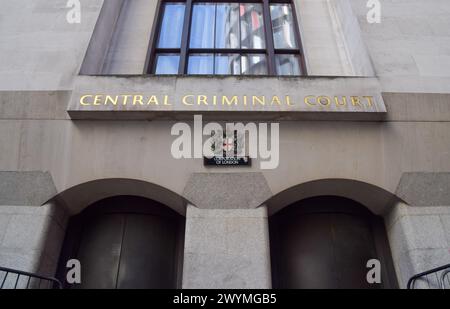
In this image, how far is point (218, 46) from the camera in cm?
1072

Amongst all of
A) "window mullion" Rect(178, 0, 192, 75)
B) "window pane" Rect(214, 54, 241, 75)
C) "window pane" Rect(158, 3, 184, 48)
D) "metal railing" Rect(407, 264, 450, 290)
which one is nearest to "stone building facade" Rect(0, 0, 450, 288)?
"metal railing" Rect(407, 264, 450, 290)

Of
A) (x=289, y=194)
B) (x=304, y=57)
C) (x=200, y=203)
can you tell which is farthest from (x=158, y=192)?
(x=304, y=57)

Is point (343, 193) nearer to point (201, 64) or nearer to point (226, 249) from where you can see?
point (226, 249)

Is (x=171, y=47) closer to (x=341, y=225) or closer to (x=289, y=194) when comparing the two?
(x=289, y=194)

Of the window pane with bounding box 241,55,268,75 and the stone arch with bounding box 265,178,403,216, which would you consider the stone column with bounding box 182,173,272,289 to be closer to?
the stone arch with bounding box 265,178,403,216

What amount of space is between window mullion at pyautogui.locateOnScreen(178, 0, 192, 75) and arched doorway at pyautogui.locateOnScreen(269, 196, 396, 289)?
483cm

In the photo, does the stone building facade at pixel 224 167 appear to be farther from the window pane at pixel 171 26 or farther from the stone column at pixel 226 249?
the window pane at pixel 171 26

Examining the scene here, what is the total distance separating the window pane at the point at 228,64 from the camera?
401 inches

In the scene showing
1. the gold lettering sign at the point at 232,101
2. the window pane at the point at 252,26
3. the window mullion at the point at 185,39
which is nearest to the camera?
the gold lettering sign at the point at 232,101

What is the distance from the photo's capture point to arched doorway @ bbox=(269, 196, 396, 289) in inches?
298

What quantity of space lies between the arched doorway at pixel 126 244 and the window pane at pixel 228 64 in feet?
14.1

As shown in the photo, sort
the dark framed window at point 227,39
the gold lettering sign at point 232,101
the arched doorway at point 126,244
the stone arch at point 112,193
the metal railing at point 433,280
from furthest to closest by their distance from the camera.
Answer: the dark framed window at point 227,39 → the gold lettering sign at point 232,101 → the arched doorway at point 126,244 → the stone arch at point 112,193 → the metal railing at point 433,280

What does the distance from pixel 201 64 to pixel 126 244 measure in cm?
545

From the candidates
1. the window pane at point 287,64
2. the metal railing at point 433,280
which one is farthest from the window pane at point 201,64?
the metal railing at point 433,280
